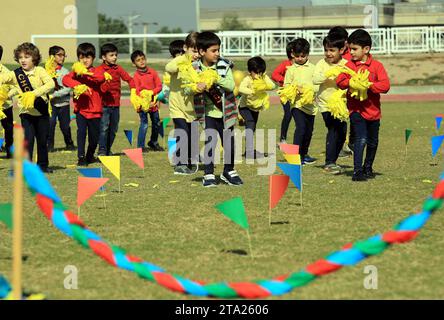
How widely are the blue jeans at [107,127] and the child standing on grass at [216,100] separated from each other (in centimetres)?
387

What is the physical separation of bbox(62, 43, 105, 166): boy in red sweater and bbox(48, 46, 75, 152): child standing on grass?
1890mm

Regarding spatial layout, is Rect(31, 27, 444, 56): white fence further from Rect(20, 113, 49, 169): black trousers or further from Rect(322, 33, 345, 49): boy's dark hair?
Rect(20, 113, 49, 169): black trousers

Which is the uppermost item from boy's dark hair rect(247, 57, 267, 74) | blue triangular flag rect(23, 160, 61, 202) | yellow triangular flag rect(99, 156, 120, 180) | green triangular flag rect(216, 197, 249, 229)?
blue triangular flag rect(23, 160, 61, 202)

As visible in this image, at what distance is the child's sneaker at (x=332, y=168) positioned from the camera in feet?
43.3

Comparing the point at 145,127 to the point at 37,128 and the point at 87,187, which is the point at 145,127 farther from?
the point at 87,187

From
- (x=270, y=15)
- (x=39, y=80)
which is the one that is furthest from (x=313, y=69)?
(x=270, y=15)

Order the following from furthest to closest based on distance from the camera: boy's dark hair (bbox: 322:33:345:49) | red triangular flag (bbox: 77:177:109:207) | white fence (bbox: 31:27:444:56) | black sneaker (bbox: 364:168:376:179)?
white fence (bbox: 31:27:444:56) → boy's dark hair (bbox: 322:33:345:49) → black sneaker (bbox: 364:168:376:179) → red triangular flag (bbox: 77:177:109:207)

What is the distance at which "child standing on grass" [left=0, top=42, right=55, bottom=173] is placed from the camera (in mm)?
12672

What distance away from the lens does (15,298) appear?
5.63 m

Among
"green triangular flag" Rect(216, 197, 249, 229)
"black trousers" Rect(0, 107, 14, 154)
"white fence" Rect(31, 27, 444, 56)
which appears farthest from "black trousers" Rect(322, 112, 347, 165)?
"white fence" Rect(31, 27, 444, 56)

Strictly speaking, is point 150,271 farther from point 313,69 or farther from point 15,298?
point 313,69

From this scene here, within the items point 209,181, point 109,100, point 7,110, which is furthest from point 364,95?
point 7,110

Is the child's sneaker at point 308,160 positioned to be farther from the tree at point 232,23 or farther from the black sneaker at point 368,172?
the tree at point 232,23
